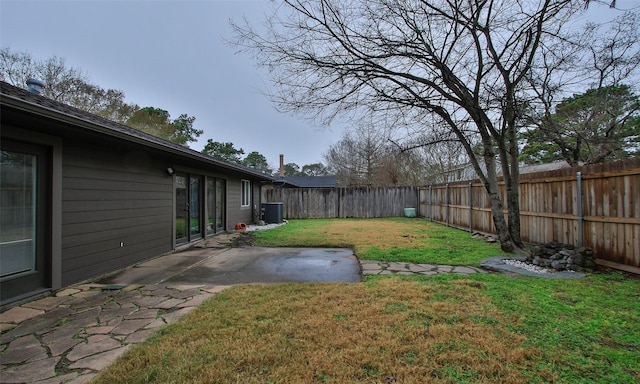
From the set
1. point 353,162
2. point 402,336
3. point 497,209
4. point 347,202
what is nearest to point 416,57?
point 497,209

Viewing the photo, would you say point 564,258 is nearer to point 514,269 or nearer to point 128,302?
point 514,269

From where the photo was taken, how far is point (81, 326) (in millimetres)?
2588

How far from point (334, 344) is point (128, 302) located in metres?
2.43

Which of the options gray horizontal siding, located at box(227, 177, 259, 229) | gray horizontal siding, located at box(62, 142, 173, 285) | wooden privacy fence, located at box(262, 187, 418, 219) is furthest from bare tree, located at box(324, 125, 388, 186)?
gray horizontal siding, located at box(62, 142, 173, 285)

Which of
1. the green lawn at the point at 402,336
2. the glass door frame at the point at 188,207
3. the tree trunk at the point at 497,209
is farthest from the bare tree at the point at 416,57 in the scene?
the glass door frame at the point at 188,207

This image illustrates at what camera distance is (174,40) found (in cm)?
806

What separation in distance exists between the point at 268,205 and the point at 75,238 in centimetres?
845

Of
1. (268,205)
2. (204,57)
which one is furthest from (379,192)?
(204,57)

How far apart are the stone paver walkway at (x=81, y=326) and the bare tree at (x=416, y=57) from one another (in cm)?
358

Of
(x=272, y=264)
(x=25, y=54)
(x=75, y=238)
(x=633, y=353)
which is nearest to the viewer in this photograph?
(x=633, y=353)

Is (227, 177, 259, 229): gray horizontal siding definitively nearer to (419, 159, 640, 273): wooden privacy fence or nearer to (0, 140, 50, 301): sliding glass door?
(0, 140, 50, 301): sliding glass door

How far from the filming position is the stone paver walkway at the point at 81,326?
1957 mm

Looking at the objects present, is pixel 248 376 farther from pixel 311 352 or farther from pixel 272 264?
pixel 272 264

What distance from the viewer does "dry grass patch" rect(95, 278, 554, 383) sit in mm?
1834
